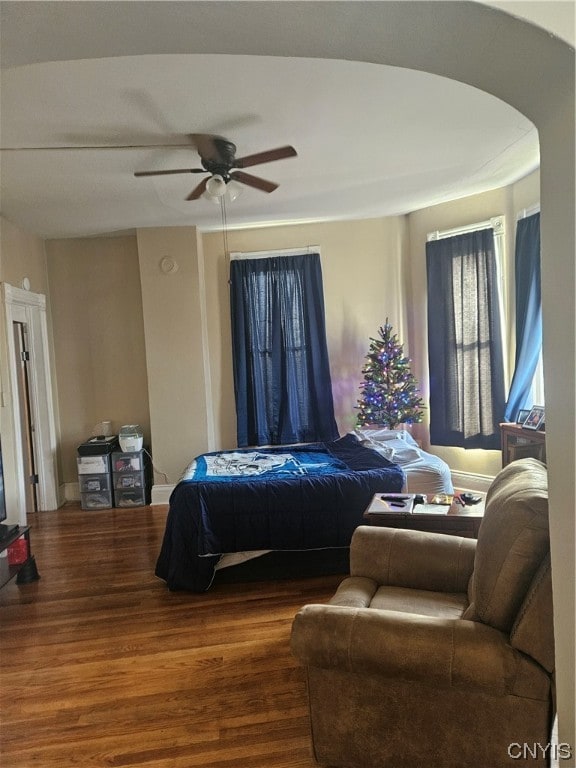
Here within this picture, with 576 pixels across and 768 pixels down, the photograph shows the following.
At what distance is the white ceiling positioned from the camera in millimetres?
1285

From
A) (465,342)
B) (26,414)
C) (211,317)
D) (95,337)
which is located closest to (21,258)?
(95,337)

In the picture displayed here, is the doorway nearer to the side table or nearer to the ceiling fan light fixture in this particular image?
the ceiling fan light fixture

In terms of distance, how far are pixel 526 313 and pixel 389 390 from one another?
1.43m

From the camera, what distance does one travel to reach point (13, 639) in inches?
111

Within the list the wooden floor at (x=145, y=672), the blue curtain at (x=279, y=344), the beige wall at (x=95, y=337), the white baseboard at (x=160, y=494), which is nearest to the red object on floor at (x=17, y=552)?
the wooden floor at (x=145, y=672)

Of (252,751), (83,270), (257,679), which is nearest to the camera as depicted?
(252,751)

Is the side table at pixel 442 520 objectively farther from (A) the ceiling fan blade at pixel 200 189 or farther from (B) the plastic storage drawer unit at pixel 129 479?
(B) the plastic storage drawer unit at pixel 129 479

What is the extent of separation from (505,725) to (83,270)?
17.8 ft

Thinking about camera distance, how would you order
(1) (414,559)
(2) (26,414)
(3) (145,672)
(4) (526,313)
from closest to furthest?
(1) (414,559), (3) (145,672), (4) (526,313), (2) (26,414)

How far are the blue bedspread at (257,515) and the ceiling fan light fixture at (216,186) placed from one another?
6.03 ft

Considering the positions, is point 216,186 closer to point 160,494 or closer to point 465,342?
point 465,342

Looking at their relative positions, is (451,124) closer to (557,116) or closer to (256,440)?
(557,116)

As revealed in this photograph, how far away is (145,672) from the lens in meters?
2.44

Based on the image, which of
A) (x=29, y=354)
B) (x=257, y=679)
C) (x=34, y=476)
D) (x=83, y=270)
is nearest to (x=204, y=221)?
(x=83, y=270)
